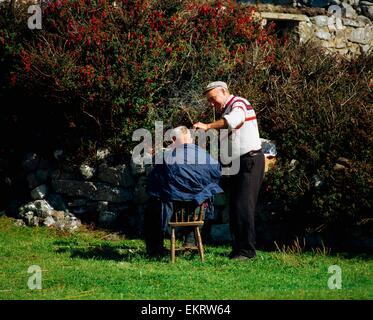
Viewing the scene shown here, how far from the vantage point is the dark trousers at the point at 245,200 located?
9164 millimetres

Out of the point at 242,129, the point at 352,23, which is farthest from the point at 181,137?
the point at 352,23

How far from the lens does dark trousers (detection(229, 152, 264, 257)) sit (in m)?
9.16

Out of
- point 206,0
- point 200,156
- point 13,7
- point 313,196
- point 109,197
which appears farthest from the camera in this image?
point 206,0

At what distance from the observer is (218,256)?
9594 millimetres

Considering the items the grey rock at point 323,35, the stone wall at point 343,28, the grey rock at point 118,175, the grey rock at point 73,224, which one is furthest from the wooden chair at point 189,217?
the grey rock at point 323,35

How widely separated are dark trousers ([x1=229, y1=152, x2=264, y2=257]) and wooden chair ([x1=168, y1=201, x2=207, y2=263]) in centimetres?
38

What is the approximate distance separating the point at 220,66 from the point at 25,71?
9.91 ft

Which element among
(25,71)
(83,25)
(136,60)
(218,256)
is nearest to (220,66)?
(136,60)

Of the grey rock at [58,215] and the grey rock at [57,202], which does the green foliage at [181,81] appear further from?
the grey rock at [58,215]

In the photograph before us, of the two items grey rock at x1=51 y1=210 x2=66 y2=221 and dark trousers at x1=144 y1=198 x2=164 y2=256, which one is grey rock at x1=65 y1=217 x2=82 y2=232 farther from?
dark trousers at x1=144 y1=198 x2=164 y2=256

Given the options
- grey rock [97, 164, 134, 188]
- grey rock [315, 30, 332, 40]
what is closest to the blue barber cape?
grey rock [97, 164, 134, 188]

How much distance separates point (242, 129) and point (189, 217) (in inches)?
47.1

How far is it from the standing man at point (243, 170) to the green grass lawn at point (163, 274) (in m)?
0.32

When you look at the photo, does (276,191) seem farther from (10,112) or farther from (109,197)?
(10,112)
